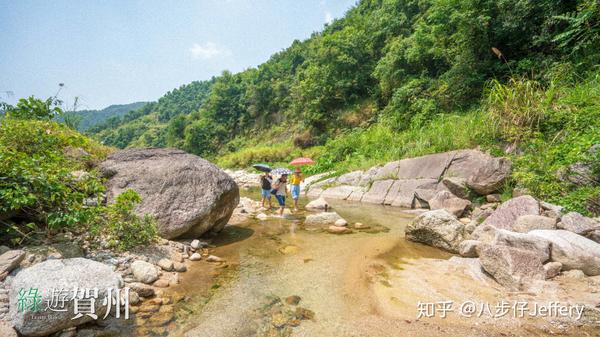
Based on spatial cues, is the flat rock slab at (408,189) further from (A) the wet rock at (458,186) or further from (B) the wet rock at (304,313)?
(B) the wet rock at (304,313)

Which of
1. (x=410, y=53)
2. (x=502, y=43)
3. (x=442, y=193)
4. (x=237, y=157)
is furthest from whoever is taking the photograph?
(x=237, y=157)

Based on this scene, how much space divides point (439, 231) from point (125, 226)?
20.1ft

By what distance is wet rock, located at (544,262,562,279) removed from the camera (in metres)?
3.68

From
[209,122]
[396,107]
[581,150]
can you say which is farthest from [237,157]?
[581,150]

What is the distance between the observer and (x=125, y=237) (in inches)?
191

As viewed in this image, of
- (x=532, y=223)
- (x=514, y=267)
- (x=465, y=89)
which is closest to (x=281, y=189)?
(x=532, y=223)

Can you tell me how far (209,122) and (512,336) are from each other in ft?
197

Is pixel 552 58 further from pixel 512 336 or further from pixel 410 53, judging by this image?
pixel 512 336

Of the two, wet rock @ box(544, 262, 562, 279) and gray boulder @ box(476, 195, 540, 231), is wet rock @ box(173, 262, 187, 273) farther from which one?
gray boulder @ box(476, 195, 540, 231)

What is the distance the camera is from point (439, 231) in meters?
→ 5.57

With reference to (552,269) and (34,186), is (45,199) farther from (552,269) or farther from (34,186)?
(552,269)

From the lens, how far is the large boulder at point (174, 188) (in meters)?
5.59

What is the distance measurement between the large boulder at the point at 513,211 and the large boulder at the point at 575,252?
131 centimetres

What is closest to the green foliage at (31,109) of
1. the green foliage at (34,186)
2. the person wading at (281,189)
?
the green foliage at (34,186)
